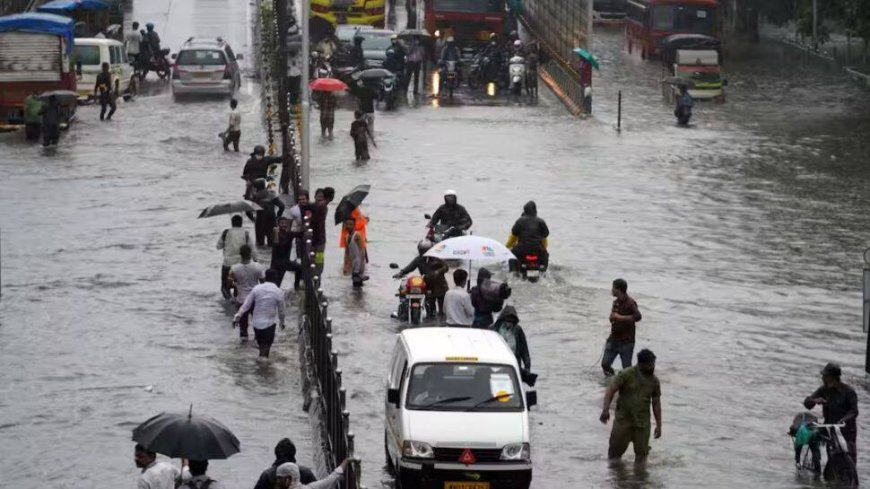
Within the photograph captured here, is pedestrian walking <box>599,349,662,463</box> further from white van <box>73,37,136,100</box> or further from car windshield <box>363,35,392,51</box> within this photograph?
car windshield <box>363,35,392,51</box>

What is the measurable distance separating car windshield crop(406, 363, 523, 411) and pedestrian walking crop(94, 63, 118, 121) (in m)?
27.4

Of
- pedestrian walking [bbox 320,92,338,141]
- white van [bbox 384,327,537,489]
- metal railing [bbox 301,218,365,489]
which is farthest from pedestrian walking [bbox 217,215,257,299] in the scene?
pedestrian walking [bbox 320,92,338,141]

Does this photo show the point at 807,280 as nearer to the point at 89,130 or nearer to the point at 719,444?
the point at 719,444

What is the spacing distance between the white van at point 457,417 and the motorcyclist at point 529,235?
882cm

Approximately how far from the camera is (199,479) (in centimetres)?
1416

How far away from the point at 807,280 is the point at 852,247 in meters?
3.20

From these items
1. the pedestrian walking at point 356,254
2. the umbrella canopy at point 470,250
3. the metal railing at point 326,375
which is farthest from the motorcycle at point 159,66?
the umbrella canopy at point 470,250

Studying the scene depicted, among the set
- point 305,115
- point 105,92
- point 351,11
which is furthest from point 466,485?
point 351,11

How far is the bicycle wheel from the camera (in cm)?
1780

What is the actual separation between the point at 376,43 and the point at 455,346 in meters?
37.3

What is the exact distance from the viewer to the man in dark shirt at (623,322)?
21.4 metres

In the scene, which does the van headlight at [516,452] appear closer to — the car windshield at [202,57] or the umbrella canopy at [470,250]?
the umbrella canopy at [470,250]

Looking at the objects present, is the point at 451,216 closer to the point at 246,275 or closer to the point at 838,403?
the point at 246,275

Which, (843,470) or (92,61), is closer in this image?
(843,470)
